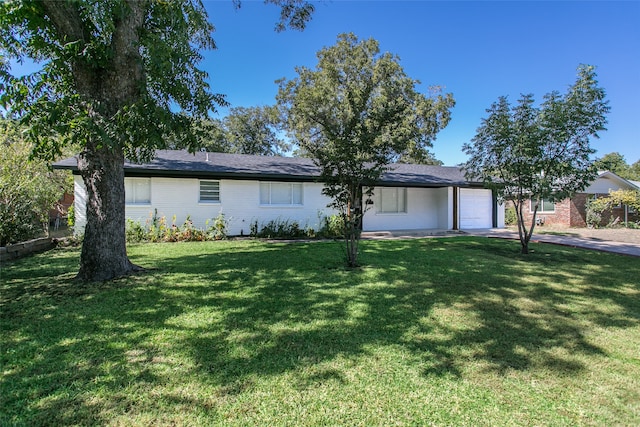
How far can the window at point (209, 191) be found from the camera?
42.5 ft

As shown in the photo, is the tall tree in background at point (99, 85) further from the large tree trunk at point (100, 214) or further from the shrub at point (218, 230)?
the shrub at point (218, 230)

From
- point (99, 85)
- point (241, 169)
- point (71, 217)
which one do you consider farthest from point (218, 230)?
point (99, 85)

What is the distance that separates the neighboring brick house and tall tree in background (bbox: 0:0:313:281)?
20662mm

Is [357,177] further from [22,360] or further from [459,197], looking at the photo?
[459,197]

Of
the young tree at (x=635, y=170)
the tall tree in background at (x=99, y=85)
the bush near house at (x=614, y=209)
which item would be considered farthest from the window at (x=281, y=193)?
the young tree at (x=635, y=170)

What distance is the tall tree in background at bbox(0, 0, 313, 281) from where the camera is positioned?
498 cm

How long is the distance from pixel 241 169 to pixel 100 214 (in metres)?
7.69

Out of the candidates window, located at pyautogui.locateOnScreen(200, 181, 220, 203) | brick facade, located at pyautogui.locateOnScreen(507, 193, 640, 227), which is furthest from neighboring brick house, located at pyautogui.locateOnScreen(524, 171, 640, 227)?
window, located at pyautogui.locateOnScreen(200, 181, 220, 203)

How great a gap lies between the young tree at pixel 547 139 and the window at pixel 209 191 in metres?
9.46

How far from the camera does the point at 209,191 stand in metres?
13.0

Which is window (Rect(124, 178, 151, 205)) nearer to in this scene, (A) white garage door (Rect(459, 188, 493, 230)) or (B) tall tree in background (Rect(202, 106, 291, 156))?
(A) white garage door (Rect(459, 188, 493, 230))

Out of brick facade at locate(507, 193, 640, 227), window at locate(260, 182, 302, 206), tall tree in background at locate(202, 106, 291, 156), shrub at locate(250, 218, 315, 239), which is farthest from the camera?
tall tree in background at locate(202, 106, 291, 156)

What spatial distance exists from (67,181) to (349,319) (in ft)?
61.6

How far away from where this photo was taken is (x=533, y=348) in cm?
329
